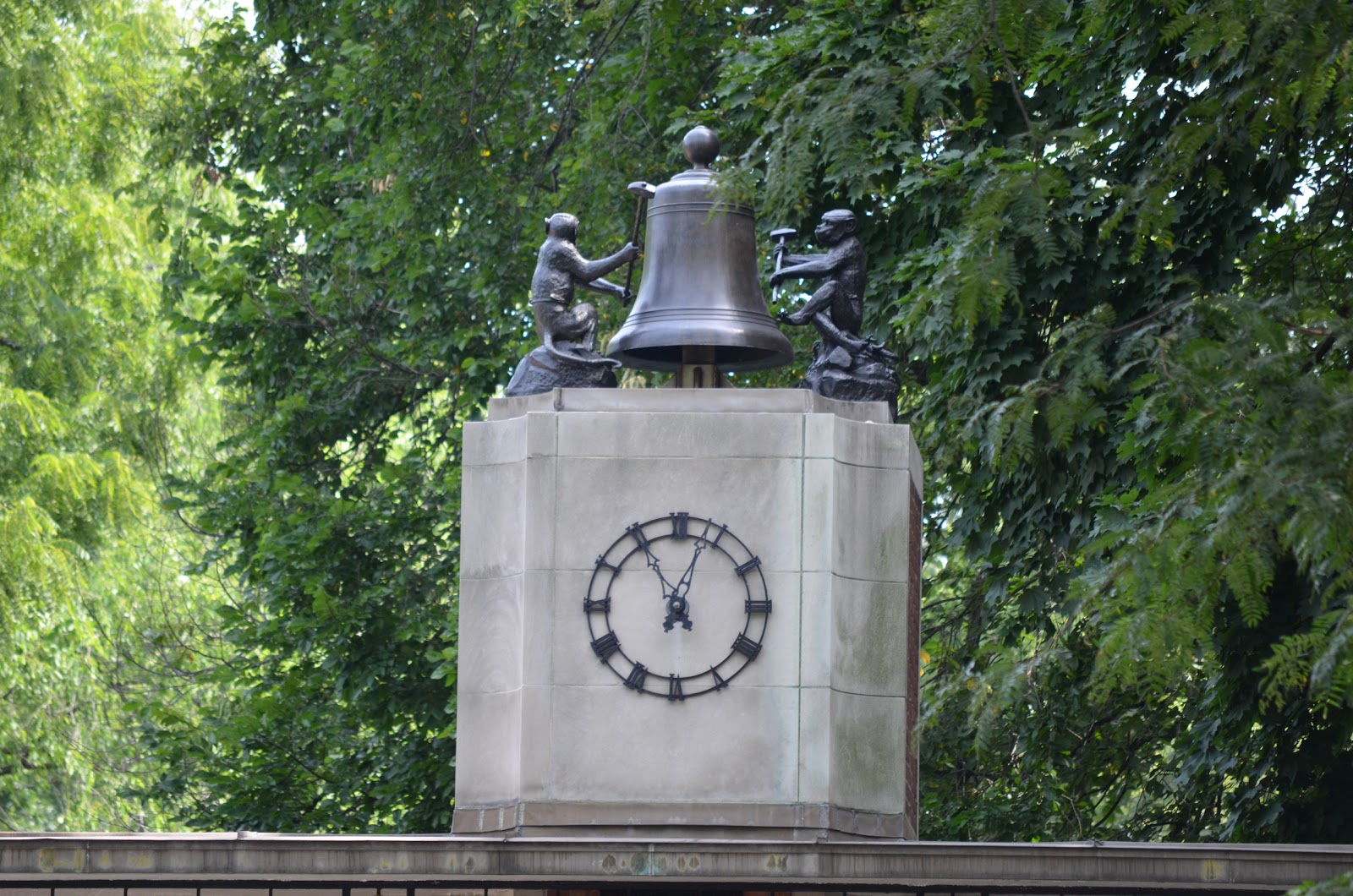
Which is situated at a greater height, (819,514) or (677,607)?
(819,514)

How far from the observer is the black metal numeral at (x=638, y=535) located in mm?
11086

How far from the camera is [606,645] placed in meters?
11.0

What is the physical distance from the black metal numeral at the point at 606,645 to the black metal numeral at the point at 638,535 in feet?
1.37

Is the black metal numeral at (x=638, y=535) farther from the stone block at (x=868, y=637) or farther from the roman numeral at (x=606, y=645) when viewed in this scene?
the stone block at (x=868, y=637)

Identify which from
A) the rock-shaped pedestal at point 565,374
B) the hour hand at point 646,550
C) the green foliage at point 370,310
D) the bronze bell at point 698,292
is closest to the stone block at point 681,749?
the hour hand at point 646,550

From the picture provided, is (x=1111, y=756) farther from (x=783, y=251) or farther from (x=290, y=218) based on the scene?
(x=290, y=218)

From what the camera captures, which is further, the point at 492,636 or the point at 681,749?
the point at 492,636

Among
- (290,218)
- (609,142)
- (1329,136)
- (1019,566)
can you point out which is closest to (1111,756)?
(1019,566)

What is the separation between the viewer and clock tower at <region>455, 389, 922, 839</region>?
10.9m

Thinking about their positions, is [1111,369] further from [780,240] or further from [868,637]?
[868,637]

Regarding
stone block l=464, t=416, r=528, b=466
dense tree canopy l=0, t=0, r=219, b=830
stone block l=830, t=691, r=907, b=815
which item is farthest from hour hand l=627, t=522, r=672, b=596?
dense tree canopy l=0, t=0, r=219, b=830

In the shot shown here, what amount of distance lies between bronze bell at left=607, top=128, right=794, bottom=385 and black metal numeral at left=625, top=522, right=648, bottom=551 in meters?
0.98

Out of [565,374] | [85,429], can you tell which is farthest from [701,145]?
[85,429]

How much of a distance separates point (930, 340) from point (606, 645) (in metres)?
5.39
